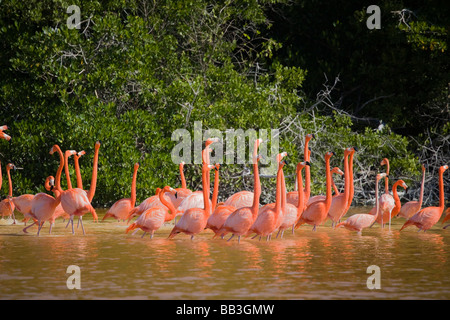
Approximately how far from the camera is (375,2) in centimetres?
1869

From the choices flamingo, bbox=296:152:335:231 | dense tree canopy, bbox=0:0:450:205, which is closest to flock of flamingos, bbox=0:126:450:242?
A: flamingo, bbox=296:152:335:231

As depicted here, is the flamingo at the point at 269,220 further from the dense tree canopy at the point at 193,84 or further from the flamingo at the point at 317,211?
the dense tree canopy at the point at 193,84

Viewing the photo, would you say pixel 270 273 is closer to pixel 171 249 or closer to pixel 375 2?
pixel 171 249

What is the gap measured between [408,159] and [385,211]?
448cm

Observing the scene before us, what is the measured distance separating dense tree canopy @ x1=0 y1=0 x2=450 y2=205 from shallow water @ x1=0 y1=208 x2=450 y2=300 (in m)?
4.00

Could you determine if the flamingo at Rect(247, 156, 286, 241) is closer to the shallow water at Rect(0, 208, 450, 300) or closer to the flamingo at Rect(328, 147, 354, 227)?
the shallow water at Rect(0, 208, 450, 300)

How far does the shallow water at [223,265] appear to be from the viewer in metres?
7.19

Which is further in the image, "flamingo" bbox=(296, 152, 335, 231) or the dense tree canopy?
the dense tree canopy

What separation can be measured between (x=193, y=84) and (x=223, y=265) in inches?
322

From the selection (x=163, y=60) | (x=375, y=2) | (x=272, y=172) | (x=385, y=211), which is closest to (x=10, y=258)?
(x=385, y=211)

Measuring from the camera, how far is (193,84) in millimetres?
16344

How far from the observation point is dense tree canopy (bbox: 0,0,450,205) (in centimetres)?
1588

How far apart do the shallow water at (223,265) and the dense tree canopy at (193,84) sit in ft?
13.1

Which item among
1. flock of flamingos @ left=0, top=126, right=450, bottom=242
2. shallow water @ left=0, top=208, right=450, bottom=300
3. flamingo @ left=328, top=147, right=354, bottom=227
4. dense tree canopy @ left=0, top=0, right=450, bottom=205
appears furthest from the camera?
dense tree canopy @ left=0, top=0, right=450, bottom=205
